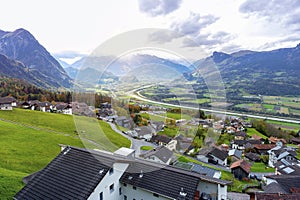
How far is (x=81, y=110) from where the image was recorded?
5.38m

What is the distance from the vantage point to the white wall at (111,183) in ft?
29.2

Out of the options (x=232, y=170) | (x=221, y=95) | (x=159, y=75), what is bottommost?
(x=232, y=170)

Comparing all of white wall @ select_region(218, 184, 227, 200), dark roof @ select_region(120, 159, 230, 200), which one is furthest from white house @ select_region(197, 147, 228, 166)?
dark roof @ select_region(120, 159, 230, 200)

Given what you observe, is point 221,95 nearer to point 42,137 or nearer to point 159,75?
point 159,75

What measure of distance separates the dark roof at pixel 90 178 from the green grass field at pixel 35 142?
4.42ft

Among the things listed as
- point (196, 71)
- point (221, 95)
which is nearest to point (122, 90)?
point (196, 71)

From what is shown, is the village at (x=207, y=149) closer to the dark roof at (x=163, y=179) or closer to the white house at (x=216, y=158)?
the white house at (x=216, y=158)

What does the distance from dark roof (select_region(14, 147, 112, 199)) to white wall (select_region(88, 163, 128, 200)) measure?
37cm

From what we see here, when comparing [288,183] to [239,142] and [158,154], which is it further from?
[239,142]

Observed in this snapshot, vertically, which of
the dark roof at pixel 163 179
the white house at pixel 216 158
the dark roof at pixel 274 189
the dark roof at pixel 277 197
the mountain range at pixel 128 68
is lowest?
the white house at pixel 216 158

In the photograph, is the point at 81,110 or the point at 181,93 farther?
the point at 81,110

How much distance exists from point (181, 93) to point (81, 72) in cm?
251

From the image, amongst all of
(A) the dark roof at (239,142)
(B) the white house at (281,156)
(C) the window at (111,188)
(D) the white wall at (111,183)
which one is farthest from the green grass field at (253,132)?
(C) the window at (111,188)

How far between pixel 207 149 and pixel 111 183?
1524 cm
